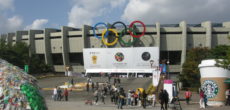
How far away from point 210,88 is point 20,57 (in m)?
49.8

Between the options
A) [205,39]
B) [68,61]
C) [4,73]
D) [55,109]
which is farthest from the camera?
[68,61]

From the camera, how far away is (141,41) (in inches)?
2879

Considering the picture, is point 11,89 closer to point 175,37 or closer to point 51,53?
point 175,37

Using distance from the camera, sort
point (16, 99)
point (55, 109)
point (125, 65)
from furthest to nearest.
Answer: point (125, 65)
point (55, 109)
point (16, 99)

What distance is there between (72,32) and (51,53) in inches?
368

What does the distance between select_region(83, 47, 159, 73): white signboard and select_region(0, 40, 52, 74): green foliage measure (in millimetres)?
15543

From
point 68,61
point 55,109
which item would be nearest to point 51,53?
point 68,61

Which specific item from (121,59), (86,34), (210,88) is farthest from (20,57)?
(210,88)

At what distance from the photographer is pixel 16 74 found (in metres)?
3.45

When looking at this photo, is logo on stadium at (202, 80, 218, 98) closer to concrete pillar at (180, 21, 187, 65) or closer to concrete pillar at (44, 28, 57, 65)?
concrete pillar at (180, 21, 187, 65)

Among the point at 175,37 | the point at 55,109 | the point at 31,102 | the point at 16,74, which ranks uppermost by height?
the point at 175,37

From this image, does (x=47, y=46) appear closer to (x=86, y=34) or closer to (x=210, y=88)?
(x=86, y=34)

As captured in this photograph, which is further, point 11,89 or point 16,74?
point 16,74

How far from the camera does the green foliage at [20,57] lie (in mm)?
58188
